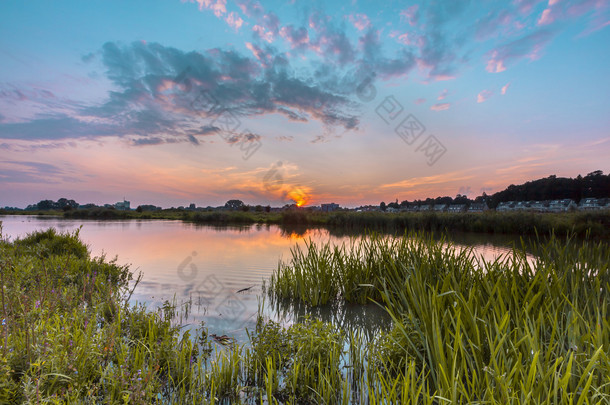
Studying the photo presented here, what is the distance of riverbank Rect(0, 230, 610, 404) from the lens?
2467mm

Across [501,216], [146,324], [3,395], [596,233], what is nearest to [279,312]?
[146,324]

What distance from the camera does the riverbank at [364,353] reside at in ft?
8.09

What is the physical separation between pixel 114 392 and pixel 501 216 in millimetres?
33154

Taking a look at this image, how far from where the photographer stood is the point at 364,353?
404cm

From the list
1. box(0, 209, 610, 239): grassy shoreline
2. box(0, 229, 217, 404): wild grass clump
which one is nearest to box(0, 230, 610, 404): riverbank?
box(0, 229, 217, 404): wild grass clump

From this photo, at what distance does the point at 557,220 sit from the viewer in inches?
977

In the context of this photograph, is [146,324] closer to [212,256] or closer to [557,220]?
[212,256]

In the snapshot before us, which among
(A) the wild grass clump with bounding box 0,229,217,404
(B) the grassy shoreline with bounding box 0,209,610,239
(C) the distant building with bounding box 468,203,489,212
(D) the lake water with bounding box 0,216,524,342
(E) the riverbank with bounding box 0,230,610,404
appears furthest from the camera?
(C) the distant building with bounding box 468,203,489,212

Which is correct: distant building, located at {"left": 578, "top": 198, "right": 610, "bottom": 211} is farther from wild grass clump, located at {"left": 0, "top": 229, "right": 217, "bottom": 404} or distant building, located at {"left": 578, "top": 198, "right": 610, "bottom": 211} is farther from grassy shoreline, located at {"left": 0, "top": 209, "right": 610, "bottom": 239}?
wild grass clump, located at {"left": 0, "top": 229, "right": 217, "bottom": 404}

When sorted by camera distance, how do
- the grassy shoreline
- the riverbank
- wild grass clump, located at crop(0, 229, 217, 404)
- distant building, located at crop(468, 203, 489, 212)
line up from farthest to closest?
distant building, located at crop(468, 203, 489, 212) < the grassy shoreline < wild grass clump, located at crop(0, 229, 217, 404) < the riverbank

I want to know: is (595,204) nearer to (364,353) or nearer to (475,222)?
(475,222)

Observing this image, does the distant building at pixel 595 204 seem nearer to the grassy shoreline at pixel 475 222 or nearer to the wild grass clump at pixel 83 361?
the grassy shoreline at pixel 475 222

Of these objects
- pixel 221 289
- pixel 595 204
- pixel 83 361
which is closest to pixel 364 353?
pixel 83 361

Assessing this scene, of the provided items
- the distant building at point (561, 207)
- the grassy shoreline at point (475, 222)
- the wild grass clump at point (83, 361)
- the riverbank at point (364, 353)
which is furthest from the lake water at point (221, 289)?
the distant building at point (561, 207)
